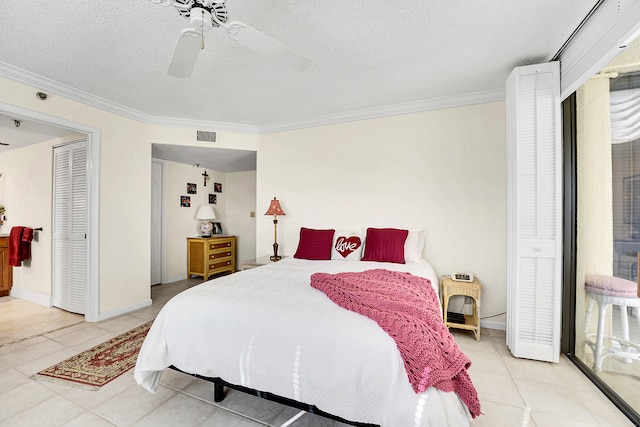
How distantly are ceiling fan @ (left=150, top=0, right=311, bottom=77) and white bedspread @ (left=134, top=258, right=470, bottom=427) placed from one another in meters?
1.41

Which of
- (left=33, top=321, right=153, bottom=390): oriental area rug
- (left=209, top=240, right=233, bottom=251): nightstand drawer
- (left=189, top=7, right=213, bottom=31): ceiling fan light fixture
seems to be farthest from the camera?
(left=209, top=240, right=233, bottom=251): nightstand drawer

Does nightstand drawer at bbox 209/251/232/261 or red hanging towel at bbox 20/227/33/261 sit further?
nightstand drawer at bbox 209/251/232/261

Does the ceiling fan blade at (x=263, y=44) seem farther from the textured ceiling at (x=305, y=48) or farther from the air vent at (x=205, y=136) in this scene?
the air vent at (x=205, y=136)

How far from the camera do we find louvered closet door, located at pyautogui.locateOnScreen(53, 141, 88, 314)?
10.9 feet

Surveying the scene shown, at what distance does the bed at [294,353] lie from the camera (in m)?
1.18

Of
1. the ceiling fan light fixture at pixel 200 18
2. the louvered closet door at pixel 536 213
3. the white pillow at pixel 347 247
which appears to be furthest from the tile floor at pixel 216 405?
the ceiling fan light fixture at pixel 200 18

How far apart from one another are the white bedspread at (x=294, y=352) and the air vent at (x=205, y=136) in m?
2.62

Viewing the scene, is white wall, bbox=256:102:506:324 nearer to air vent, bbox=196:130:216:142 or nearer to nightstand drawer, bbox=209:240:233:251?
air vent, bbox=196:130:216:142

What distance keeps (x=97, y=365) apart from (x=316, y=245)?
85.5 inches

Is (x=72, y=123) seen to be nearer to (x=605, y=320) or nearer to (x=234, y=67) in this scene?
(x=234, y=67)

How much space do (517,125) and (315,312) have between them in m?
2.23

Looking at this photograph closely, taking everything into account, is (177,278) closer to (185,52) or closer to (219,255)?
(219,255)

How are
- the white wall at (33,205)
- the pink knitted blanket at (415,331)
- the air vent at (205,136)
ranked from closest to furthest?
1. the pink knitted blanket at (415,331)
2. the white wall at (33,205)
3. the air vent at (205,136)

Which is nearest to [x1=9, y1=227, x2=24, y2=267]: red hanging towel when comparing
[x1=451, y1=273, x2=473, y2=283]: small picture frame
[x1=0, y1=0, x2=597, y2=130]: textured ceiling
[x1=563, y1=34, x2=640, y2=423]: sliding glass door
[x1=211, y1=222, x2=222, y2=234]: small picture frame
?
[x1=0, y1=0, x2=597, y2=130]: textured ceiling
